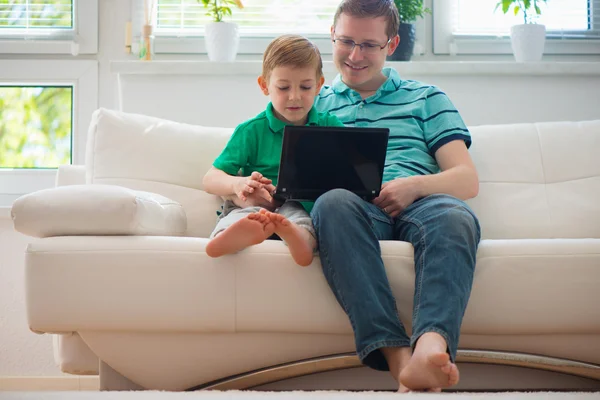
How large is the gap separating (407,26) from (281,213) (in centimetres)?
123

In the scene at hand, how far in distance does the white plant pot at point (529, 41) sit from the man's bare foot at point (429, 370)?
1.72m

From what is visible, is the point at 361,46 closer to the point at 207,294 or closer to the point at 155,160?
the point at 155,160

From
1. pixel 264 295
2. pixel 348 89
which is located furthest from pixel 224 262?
pixel 348 89

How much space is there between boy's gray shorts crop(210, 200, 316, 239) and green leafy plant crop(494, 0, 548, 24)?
146 centimetres

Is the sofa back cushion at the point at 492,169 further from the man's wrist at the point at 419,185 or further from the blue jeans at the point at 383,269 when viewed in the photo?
the blue jeans at the point at 383,269

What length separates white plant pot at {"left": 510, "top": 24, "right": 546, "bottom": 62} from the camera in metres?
2.55

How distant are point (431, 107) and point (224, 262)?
2.51ft

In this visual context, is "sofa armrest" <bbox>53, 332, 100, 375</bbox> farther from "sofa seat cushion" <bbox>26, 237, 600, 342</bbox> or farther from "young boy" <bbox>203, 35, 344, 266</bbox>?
"young boy" <bbox>203, 35, 344, 266</bbox>

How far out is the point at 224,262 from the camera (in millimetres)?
1413

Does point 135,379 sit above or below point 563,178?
below

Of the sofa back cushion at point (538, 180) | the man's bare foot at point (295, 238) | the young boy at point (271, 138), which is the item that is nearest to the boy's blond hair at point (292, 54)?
the young boy at point (271, 138)

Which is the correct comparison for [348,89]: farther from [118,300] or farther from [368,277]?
[118,300]

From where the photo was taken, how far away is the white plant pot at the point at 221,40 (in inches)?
98.8

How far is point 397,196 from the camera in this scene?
5.08ft
